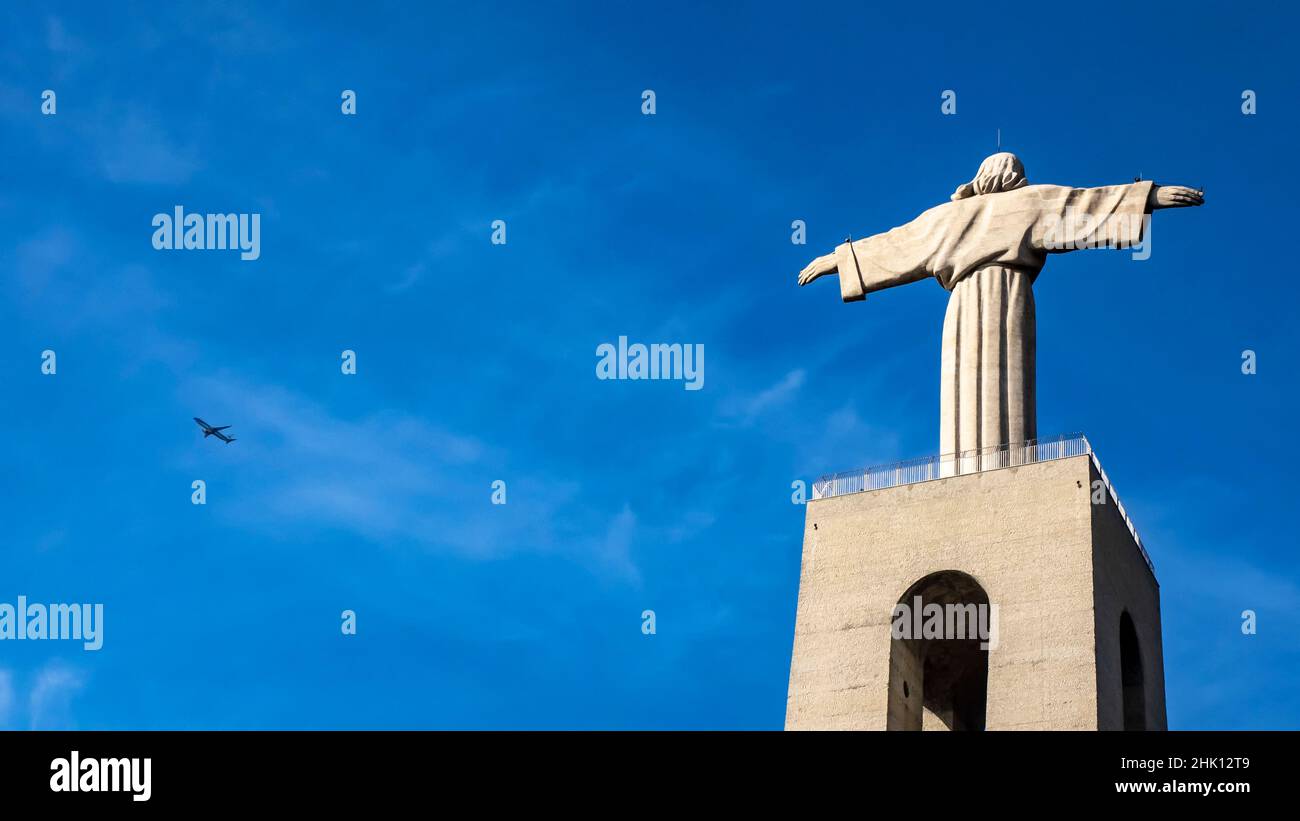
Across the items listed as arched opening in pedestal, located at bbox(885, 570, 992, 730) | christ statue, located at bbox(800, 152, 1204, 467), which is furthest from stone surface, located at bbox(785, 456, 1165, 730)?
christ statue, located at bbox(800, 152, 1204, 467)

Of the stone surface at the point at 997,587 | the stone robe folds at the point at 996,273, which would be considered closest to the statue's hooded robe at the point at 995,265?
the stone robe folds at the point at 996,273

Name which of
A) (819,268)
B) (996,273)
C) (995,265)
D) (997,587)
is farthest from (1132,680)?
(819,268)

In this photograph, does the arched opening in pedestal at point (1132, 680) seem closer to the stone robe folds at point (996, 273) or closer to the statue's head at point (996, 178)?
the stone robe folds at point (996, 273)
